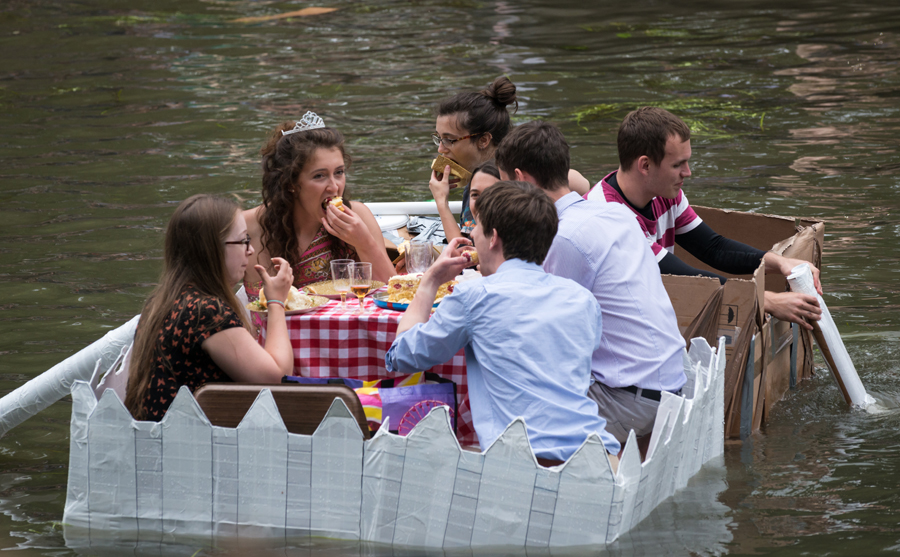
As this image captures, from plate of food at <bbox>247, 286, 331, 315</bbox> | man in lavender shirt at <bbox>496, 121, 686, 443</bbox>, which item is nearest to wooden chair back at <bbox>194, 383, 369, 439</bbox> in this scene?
plate of food at <bbox>247, 286, 331, 315</bbox>

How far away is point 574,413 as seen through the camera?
10.5 ft

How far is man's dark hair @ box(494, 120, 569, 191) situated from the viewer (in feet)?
12.8

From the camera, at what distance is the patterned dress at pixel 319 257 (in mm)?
4996

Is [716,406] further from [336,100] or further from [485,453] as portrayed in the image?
[336,100]

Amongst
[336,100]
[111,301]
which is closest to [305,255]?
[111,301]

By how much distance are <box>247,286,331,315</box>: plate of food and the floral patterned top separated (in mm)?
390

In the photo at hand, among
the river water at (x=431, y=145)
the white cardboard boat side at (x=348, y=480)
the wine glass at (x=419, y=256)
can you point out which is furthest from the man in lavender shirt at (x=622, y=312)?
the wine glass at (x=419, y=256)

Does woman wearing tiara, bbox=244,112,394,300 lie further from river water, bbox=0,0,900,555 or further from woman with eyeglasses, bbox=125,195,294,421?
river water, bbox=0,0,900,555

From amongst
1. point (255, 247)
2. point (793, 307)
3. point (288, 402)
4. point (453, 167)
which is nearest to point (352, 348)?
point (288, 402)

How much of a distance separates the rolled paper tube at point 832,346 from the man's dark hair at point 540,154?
1.34 meters

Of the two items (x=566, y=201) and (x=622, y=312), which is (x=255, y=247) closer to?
(x=566, y=201)

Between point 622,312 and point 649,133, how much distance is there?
1.18 meters

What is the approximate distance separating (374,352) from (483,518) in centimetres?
94

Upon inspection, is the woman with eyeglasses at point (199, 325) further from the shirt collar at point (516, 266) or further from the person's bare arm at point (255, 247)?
the person's bare arm at point (255, 247)
